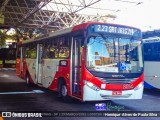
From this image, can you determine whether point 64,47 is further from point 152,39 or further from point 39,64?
point 152,39

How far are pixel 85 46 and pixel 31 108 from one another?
106 inches

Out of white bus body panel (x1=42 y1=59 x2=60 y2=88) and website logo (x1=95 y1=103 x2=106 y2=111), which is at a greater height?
white bus body panel (x1=42 y1=59 x2=60 y2=88)

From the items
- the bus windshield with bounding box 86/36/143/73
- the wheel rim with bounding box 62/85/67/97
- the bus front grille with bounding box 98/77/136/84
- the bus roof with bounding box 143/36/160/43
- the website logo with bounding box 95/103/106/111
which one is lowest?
the website logo with bounding box 95/103/106/111

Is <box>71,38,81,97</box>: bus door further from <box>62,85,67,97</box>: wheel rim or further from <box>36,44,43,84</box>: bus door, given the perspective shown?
<box>36,44,43,84</box>: bus door

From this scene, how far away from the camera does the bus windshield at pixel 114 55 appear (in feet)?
33.7

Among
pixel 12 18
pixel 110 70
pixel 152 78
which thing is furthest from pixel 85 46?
pixel 12 18

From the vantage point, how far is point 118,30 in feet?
35.4


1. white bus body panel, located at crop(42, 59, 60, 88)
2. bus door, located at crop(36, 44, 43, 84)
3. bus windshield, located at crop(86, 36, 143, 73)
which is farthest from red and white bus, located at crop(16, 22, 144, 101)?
bus door, located at crop(36, 44, 43, 84)

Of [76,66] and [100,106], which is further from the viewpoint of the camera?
[76,66]

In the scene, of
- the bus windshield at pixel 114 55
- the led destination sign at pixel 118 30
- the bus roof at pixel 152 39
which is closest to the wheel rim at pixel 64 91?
the bus windshield at pixel 114 55

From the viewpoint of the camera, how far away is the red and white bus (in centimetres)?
1023

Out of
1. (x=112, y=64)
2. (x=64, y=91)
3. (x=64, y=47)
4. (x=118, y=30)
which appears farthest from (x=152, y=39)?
(x=64, y=91)

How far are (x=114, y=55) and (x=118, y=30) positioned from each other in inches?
37.7

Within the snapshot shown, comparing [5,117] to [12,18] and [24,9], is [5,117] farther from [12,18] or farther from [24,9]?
[12,18]
